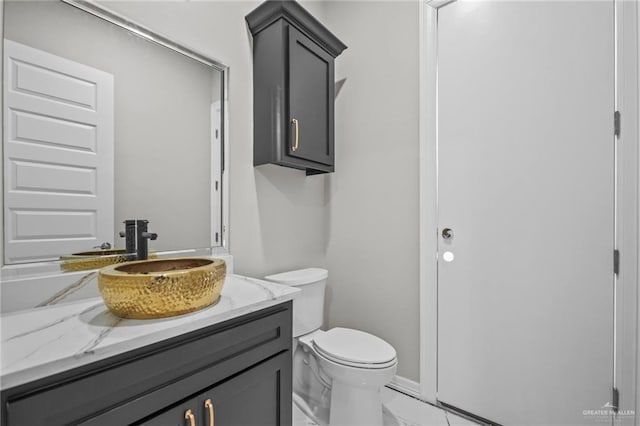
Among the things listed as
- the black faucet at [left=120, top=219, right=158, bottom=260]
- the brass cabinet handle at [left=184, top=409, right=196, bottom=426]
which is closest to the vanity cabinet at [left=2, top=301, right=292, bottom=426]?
the brass cabinet handle at [left=184, top=409, right=196, bottom=426]

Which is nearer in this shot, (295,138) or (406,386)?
(295,138)

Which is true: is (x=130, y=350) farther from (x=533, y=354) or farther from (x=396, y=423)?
(x=533, y=354)

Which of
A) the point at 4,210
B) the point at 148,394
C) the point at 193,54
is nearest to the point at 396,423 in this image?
the point at 148,394

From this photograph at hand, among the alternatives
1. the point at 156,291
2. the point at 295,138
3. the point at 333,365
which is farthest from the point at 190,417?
the point at 295,138

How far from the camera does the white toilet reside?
1.29 meters

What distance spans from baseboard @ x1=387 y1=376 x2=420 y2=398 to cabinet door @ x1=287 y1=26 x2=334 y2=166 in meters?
1.37

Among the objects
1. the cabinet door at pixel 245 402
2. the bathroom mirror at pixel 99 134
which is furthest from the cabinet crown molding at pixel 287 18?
the cabinet door at pixel 245 402

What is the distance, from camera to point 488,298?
1.47 metres

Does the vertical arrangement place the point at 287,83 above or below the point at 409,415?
above

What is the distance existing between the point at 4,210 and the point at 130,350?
64cm

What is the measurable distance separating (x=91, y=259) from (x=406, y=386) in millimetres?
1718

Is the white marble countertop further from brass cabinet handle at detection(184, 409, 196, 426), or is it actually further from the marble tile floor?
the marble tile floor

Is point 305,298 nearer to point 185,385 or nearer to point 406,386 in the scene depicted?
point 406,386

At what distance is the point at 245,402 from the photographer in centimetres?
87
